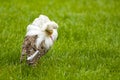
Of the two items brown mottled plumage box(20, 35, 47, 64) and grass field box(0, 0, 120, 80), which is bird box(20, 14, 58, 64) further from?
grass field box(0, 0, 120, 80)

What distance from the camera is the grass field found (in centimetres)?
580

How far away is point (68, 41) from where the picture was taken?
737 centimetres

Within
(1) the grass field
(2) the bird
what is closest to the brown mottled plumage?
(2) the bird

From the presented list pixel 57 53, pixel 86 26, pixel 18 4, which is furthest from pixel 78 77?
pixel 18 4

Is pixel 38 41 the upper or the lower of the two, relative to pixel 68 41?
upper

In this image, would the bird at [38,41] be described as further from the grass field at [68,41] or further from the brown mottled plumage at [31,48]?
the grass field at [68,41]

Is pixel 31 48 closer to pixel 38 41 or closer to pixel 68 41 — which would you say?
pixel 38 41

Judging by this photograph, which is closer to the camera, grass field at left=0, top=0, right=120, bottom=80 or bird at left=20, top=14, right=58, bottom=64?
bird at left=20, top=14, right=58, bottom=64

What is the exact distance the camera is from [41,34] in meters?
5.65

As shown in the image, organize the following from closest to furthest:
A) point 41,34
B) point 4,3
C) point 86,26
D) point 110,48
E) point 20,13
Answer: point 41,34 → point 110,48 → point 86,26 → point 20,13 → point 4,3

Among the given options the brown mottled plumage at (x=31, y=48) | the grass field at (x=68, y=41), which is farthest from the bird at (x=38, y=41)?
the grass field at (x=68, y=41)

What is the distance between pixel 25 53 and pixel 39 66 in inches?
14.0

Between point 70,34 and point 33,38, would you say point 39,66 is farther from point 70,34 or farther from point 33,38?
point 70,34

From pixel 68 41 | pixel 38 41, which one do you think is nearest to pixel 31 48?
pixel 38 41
